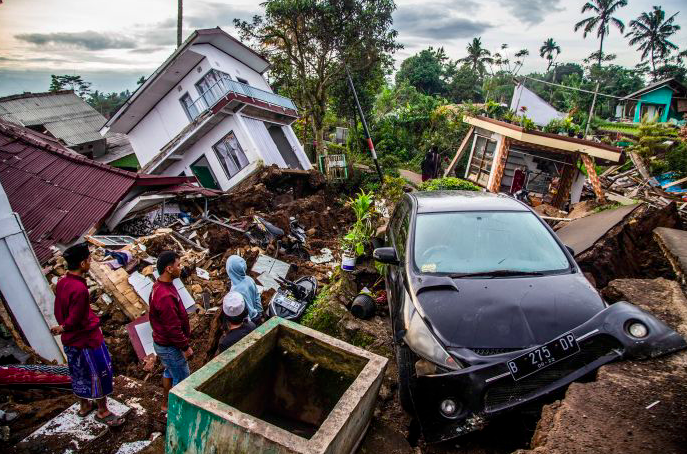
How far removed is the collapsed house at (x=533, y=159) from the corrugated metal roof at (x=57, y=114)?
75.9 feet

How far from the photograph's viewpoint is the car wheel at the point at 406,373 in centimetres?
296

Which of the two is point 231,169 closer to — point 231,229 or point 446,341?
point 231,229

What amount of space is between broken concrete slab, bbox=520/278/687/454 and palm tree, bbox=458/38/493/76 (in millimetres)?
53440

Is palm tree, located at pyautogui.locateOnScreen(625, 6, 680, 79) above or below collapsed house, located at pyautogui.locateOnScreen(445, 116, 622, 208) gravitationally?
above

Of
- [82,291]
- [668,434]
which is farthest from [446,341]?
[82,291]

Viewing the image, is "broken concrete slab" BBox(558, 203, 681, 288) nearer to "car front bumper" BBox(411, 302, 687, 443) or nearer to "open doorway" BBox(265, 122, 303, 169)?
"car front bumper" BBox(411, 302, 687, 443)

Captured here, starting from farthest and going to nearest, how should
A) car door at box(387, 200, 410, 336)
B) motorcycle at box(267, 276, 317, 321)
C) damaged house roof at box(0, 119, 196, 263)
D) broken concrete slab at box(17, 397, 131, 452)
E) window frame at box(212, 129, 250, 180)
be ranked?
window frame at box(212, 129, 250, 180) < damaged house roof at box(0, 119, 196, 263) < motorcycle at box(267, 276, 317, 321) < car door at box(387, 200, 410, 336) < broken concrete slab at box(17, 397, 131, 452)

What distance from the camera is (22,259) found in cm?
486

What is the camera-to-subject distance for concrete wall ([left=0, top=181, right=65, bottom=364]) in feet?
15.4

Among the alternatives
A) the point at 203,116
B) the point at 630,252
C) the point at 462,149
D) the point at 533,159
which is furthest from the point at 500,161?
the point at 203,116

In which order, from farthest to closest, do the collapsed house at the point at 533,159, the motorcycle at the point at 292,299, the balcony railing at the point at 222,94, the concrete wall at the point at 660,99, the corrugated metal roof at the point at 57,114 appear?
1. the concrete wall at the point at 660,99
2. the corrugated metal roof at the point at 57,114
3. the balcony railing at the point at 222,94
4. the collapsed house at the point at 533,159
5. the motorcycle at the point at 292,299

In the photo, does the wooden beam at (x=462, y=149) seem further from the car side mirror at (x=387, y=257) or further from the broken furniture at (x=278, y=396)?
the broken furniture at (x=278, y=396)

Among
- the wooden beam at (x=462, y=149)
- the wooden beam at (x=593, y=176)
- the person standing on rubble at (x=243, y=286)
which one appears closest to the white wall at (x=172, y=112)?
the wooden beam at (x=462, y=149)

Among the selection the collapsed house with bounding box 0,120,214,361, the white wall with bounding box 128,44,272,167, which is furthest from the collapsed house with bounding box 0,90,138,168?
the collapsed house with bounding box 0,120,214,361
